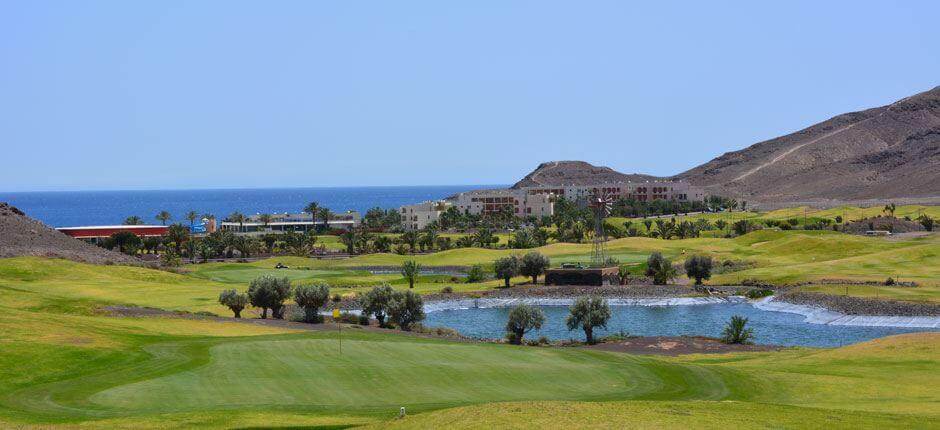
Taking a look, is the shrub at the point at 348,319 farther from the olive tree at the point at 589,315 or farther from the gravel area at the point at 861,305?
the gravel area at the point at 861,305

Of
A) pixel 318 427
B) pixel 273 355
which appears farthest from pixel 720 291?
pixel 318 427

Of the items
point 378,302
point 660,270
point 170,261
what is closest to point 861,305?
point 660,270

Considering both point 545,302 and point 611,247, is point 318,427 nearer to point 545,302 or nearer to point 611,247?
point 545,302

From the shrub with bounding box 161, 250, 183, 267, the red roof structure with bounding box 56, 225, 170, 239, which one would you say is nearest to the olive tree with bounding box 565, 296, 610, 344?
the shrub with bounding box 161, 250, 183, 267

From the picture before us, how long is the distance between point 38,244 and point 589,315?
75.1 metres

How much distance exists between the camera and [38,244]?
118m

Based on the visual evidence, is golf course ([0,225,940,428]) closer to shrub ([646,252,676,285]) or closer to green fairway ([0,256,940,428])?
green fairway ([0,256,940,428])

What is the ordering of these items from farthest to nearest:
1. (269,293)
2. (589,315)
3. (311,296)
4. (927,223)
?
1. (927,223)
2. (269,293)
3. (311,296)
4. (589,315)

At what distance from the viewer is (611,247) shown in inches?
5497

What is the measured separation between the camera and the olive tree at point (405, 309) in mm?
68312

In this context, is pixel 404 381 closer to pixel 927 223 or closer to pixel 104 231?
pixel 927 223

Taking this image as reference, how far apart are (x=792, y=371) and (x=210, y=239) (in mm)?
119503

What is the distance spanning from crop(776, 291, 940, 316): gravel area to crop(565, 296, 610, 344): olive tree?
2590 cm

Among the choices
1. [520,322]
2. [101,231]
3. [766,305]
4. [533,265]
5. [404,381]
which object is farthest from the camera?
[101,231]
